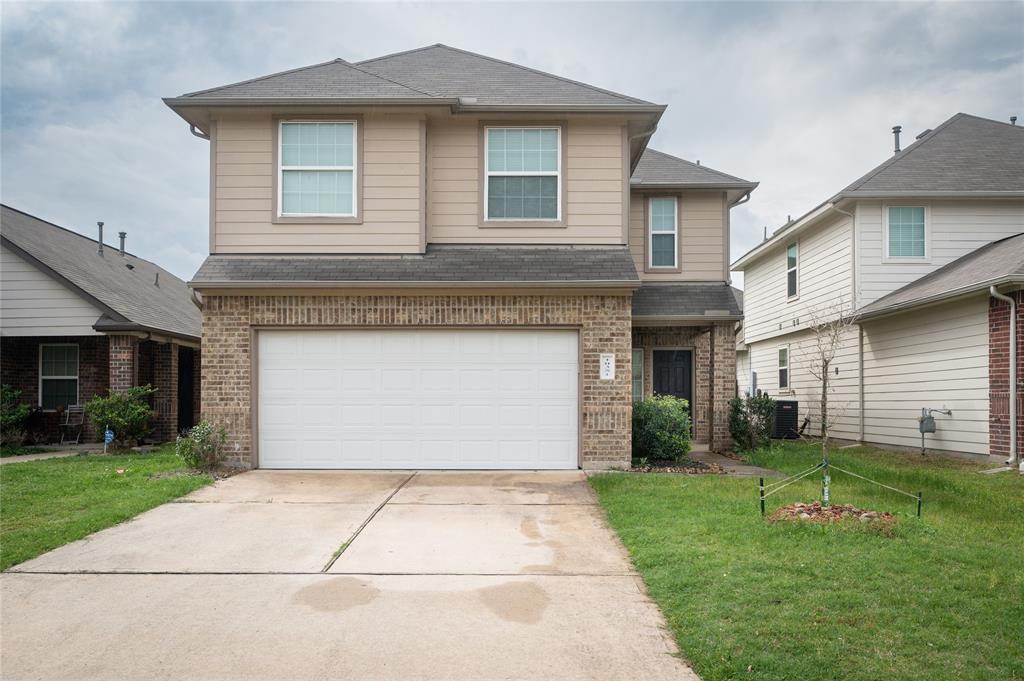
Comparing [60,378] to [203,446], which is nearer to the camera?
[203,446]

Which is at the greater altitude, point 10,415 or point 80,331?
point 80,331

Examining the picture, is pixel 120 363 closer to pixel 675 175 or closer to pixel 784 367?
pixel 675 175

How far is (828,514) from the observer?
648 cm

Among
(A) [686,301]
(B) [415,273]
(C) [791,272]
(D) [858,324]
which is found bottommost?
(D) [858,324]

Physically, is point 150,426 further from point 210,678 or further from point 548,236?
point 210,678

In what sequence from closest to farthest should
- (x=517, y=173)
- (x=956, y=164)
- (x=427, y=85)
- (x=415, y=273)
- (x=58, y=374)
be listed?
(x=415, y=273), (x=517, y=173), (x=427, y=85), (x=956, y=164), (x=58, y=374)

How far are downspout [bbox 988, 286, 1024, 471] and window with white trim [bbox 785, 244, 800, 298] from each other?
7706 millimetres

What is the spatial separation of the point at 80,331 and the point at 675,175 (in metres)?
13.3

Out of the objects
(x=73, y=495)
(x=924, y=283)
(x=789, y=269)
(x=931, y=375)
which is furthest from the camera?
(x=789, y=269)

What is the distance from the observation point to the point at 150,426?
1546 centimetres

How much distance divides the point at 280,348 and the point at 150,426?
22.6 feet

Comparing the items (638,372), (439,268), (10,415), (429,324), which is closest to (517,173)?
(439,268)

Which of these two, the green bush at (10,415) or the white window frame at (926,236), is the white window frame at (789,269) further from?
the green bush at (10,415)

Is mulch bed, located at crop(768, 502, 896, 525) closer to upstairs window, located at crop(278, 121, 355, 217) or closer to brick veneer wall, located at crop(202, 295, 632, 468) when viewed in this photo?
brick veneer wall, located at crop(202, 295, 632, 468)
